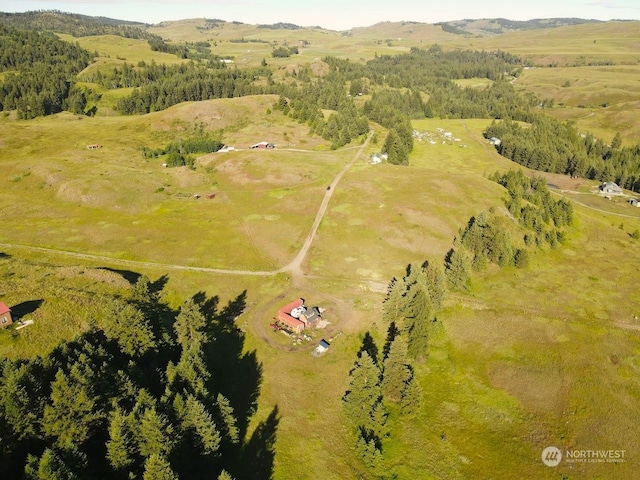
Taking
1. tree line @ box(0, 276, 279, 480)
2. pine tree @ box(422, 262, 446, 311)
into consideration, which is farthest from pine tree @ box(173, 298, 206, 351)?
pine tree @ box(422, 262, 446, 311)

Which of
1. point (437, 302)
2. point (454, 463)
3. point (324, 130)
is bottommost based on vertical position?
point (454, 463)

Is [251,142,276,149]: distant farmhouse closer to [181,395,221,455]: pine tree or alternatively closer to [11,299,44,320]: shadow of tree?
[11,299,44,320]: shadow of tree

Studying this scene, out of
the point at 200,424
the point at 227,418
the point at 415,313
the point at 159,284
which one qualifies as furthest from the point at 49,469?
the point at 415,313

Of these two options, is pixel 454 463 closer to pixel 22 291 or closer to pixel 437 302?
pixel 437 302

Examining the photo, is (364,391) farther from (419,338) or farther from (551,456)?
(551,456)

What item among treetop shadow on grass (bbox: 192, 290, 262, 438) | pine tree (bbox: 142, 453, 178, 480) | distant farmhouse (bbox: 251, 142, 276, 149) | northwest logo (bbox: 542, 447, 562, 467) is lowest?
northwest logo (bbox: 542, 447, 562, 467)

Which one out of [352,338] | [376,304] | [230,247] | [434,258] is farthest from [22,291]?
[434,258]

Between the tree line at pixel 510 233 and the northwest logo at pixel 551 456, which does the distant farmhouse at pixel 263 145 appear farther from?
the northwest logo at pixel 551 456
